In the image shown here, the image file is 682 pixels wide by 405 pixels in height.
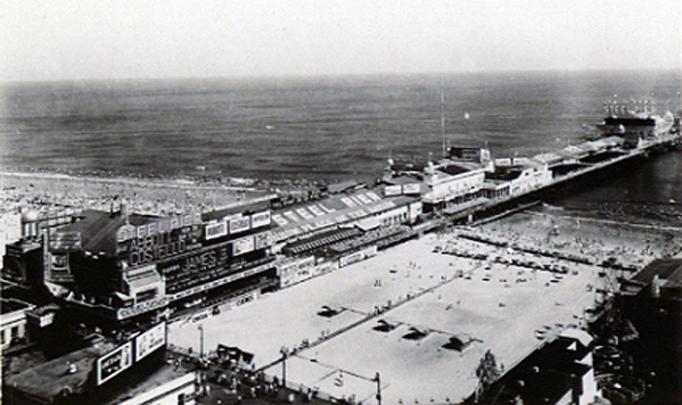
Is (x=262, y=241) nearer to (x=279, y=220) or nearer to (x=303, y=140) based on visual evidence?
(x=279, y=220)

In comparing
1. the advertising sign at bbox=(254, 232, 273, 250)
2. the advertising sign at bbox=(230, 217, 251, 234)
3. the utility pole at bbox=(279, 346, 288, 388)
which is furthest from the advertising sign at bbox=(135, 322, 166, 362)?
the advertising sign at bbox=(254, 232, 273, 250)

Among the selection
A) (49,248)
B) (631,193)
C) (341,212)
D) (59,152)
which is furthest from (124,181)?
(631,193)

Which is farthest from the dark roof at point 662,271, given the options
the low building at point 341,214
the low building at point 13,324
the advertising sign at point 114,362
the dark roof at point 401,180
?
the low building at point 13,324

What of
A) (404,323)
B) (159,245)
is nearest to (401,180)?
(404,323)

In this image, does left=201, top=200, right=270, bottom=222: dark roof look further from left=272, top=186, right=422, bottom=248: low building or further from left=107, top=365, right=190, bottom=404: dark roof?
left=107, top=365, right=190, bottom=404: dark roof

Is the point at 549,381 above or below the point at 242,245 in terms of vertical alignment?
below

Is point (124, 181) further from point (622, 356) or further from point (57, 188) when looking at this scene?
point (622, 356)
